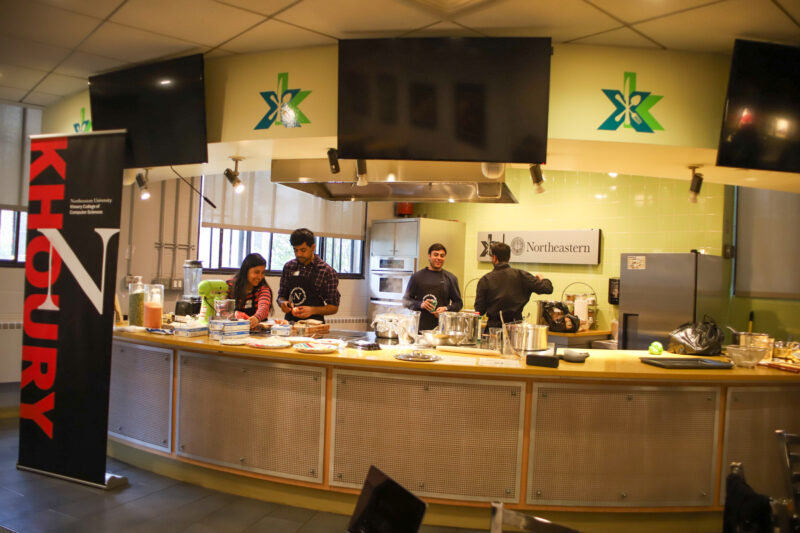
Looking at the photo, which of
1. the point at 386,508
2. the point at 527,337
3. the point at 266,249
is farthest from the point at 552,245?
the point at 386,508

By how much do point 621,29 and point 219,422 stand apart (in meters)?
3.55

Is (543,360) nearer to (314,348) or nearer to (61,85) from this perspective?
(314,348)

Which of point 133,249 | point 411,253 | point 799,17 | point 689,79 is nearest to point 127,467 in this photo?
point 133,249

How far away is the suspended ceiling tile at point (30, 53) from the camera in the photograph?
398 centimetres

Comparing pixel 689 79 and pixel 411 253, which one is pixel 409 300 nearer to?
pixel 411 253

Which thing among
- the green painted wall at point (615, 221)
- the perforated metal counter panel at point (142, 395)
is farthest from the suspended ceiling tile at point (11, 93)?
the green painted wall at point (615, 221)

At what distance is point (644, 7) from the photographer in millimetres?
3002

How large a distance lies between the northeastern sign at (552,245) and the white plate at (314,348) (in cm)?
401

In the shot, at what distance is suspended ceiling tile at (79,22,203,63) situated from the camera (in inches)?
146

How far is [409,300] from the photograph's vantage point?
5789 mm

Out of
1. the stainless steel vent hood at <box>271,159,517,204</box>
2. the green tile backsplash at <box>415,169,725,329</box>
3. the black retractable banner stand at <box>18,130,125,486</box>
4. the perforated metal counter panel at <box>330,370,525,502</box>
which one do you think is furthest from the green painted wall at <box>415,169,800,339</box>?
the black retractable banner stand at <box>18,130,125,486</box>

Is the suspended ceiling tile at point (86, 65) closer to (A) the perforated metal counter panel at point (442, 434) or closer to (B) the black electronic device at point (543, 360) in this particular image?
(A) the perforated metal counter panel at point (442, 434)

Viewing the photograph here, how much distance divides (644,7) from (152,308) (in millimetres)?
3851

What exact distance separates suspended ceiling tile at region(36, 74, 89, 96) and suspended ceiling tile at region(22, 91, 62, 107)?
0.12 m
